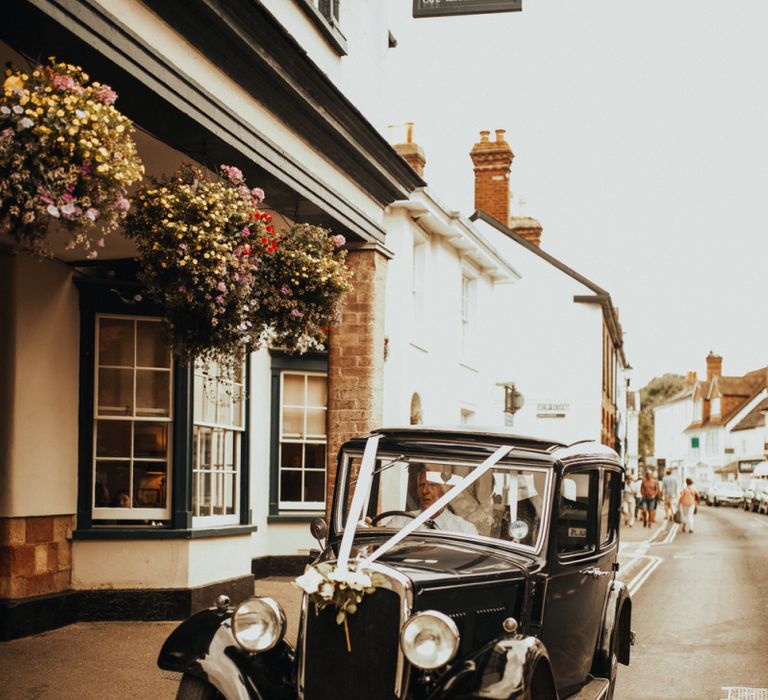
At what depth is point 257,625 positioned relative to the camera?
5.23 metres

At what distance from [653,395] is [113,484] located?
381 feet

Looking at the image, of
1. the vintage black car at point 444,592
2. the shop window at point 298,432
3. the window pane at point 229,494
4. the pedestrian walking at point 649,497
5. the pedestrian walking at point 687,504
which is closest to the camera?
the vintage black car at point 444,592

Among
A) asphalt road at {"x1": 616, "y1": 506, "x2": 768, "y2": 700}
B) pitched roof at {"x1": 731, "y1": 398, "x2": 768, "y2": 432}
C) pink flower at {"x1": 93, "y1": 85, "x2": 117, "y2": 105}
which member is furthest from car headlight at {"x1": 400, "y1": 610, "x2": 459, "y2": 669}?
pitched roof at {"x1": 731, "y1": 398, "x2": 768, "y2": 432}

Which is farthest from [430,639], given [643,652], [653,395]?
[653,395]

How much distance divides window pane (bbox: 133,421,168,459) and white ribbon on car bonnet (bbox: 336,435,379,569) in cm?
500

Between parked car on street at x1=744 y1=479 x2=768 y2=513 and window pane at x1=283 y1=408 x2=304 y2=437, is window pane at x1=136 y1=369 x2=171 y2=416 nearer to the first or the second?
window pane at x1=283 y1=408 x2=304 y2=437

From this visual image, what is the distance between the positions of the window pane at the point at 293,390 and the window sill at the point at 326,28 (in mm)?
5693

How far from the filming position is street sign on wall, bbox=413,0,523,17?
8.09 meters

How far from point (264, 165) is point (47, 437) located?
384 centimetres

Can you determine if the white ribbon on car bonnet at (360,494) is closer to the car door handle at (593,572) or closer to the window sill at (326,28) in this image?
the car door handle at (593,572)

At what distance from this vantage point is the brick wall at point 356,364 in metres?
10.0

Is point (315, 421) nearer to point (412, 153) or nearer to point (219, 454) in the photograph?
point (219, 454)

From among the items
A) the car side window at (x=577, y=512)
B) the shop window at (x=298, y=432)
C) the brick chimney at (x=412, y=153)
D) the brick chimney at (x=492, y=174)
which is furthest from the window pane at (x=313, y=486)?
the brick chimney at (x=492, y=174)

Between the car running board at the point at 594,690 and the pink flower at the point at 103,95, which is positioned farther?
the car running board at the point at 594,690
